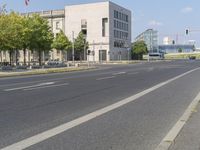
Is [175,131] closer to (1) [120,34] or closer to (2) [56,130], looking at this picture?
(2) [56,130]

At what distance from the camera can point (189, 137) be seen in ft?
28.1

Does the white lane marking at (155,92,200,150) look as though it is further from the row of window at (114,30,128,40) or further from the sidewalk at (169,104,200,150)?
the row of window at (114,30,128,40)

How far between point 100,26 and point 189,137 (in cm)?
11677

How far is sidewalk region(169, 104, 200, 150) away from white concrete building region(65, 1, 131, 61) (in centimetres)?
10929

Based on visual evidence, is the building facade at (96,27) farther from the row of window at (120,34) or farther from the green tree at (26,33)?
the green tree at (26,33)

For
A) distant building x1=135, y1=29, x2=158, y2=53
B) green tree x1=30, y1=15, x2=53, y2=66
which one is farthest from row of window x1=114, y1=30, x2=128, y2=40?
green tree x1=30, y1=15, x2=53, y2=66

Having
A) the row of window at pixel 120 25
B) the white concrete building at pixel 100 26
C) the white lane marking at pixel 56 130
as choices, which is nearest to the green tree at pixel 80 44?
the white concrete building at pixel 100 26

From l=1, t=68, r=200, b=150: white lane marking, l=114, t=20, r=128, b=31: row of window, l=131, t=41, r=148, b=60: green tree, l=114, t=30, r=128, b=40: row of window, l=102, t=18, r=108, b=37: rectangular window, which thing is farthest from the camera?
l=131, t=41, r=148, b=60: green tree

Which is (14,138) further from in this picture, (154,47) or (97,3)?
(154,47)

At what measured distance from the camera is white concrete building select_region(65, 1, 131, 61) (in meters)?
124

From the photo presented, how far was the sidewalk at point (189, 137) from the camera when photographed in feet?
25.2

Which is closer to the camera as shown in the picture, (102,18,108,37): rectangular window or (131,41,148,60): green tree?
(102,18,108,37): rectangular window

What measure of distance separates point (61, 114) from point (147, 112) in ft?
8.16

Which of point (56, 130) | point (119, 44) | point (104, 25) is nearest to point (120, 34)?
point (119, 44)
